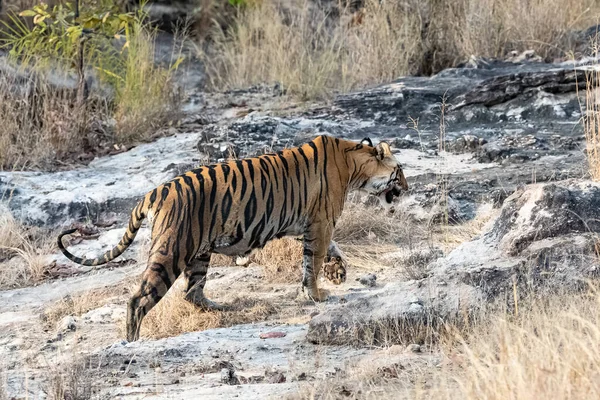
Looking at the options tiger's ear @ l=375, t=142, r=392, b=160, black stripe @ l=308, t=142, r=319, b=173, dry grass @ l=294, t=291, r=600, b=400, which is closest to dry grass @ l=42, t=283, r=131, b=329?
black stripe @ l=308, t=142, r=319, b=173

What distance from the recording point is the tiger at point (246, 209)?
609 cm

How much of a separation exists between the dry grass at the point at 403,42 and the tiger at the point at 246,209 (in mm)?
4562

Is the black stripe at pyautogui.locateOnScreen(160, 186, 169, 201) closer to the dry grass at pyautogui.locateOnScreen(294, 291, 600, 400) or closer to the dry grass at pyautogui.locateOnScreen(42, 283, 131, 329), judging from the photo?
the dry grass at pyautogui.locateOnScreen(42, 283, 131, 329)

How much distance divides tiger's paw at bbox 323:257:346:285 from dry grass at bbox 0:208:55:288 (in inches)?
94.5

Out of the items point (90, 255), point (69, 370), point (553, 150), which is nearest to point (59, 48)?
point (90, 255)

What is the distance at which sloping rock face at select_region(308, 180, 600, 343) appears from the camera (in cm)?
543

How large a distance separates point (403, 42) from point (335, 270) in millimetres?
5825

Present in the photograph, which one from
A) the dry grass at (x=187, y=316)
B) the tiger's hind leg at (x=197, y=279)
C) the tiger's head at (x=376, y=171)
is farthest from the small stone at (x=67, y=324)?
the tiger's head at (x=376, y=171)

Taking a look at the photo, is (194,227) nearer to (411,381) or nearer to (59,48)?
(411,381)

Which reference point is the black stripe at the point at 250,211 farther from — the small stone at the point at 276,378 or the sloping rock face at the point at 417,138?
the sloping rock face at the point at 417,138

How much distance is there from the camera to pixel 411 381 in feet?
15.1

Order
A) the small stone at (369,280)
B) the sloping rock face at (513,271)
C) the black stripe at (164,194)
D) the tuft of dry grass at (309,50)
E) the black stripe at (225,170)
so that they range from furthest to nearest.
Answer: the tuft of dry grass at (309,50) < the small stone at (369,280) < the black stripe at (225,170) < the black stripe at (164,194) < the sloping rock face at (513,271)

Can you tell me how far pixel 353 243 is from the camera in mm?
8023

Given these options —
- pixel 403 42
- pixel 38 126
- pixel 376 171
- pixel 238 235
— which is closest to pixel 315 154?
pixel 376 171
